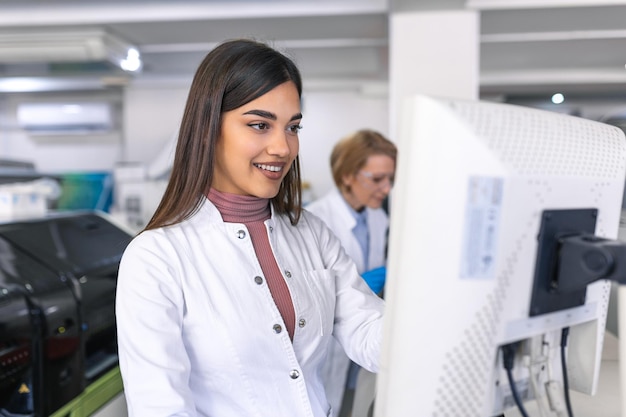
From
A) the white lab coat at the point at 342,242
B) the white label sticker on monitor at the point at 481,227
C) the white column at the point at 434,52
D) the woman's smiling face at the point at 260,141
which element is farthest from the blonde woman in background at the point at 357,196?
the white label sticker on monitor at the point at 481,227

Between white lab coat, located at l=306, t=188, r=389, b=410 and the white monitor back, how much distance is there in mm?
1505

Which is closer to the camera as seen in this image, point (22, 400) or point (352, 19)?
point (22, 400)

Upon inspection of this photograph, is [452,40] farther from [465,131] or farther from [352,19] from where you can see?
[465,131]

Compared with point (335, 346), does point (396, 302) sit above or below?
above

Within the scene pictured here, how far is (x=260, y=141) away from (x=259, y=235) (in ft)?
0.70

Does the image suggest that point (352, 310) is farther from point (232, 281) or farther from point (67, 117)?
point (67, 117)

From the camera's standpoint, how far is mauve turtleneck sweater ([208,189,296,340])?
1.20 m

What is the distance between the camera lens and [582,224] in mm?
833

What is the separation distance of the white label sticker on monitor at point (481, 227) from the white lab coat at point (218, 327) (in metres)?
0.54

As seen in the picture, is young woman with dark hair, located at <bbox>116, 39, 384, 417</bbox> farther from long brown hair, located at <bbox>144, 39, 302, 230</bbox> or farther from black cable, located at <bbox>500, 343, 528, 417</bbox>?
black cable, located at <bbox>500, 343, 528, 417</bbox>

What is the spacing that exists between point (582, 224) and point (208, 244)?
69 centimetres

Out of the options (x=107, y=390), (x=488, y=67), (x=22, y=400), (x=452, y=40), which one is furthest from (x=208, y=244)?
(x=488, y=67)

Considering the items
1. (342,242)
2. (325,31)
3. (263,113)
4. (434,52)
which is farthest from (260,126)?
(325,31)

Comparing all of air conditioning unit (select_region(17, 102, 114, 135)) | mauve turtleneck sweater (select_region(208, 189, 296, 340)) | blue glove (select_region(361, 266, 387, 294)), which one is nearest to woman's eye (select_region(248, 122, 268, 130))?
mauve turtleneck sweater (select_region(208, 189, 296, 340))
